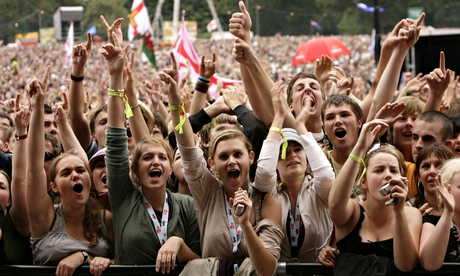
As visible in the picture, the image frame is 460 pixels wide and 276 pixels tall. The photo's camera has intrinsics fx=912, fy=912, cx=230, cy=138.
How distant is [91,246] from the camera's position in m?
5.20

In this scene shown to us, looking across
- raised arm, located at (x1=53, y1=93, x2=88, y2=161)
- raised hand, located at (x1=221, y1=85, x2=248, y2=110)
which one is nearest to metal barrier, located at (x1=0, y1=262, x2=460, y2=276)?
raised arm, located at (x1=53, y1=93, x2=88, y2=161)

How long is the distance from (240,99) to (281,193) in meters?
1.23

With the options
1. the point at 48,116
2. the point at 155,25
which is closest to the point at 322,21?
the point at 155,25

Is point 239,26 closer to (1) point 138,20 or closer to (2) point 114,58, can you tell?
(2) point 114,58

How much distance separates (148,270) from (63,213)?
2.31 feet

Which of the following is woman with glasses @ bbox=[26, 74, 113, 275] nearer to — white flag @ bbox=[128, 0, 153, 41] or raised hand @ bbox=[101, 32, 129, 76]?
raised hand @ bbox=[101, 32, 129, 76]

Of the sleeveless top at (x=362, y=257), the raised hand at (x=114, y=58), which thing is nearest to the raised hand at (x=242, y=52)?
the raised hand at (x=114, y=58)

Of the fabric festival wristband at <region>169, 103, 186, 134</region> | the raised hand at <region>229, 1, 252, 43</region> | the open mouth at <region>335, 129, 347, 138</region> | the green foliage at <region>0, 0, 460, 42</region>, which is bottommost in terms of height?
the green foliage at <region>0, 0, 460, 42</region>

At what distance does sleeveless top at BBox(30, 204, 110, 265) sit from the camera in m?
5.11

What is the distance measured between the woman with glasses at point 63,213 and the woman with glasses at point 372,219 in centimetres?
130

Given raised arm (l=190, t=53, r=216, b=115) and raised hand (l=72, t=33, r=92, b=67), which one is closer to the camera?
raised hand (l=72, t=33, r=92, b=67)

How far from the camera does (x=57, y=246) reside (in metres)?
5.12

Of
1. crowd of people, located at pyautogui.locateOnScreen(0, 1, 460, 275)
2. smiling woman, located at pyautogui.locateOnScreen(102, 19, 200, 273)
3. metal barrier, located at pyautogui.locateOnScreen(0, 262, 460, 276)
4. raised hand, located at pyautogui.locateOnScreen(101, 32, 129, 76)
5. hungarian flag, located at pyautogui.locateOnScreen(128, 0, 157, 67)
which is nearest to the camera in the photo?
metal barrier, located at pyautogui.locateOnScreen(0, 262, 460, 276)

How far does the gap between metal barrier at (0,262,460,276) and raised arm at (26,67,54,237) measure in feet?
0.78
